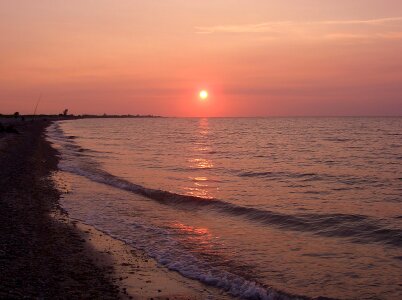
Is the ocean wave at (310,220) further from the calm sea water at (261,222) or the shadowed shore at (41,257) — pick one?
the shadowed shore at (41,257)

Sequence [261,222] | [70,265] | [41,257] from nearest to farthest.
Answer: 1. [70,265]
2. [41,257]
3. [261,222]

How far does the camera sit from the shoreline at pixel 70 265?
25.9ft

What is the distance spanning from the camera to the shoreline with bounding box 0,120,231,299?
7887 mm

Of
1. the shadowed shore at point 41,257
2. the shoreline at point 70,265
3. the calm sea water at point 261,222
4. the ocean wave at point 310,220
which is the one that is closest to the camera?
the shadowed shore at point 41,257

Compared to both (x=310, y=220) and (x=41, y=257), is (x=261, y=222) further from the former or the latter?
(x=41, y=257)

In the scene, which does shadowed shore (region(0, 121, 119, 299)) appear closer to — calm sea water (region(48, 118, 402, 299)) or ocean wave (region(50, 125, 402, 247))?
calm sea water (region(48, 118, 402, 299))

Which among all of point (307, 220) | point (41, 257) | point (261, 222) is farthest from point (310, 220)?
point (41, 257)

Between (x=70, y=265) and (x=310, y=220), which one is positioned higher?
(x=70, y=265)

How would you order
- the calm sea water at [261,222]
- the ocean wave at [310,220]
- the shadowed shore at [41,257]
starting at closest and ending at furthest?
the shadowed shore at [41,257]
the calm sea water at [261,222]
the ocean wave at [310,220]

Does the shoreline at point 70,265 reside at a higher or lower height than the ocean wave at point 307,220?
higher

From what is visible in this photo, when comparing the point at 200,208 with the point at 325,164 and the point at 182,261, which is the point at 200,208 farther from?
the point at 325,164

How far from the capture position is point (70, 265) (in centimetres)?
928

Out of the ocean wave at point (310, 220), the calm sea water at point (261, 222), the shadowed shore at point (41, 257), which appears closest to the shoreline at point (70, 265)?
the shadowed shore at point (41, 257)

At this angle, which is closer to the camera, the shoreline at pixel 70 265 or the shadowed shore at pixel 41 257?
the shadowed shore at pixel 41 257
